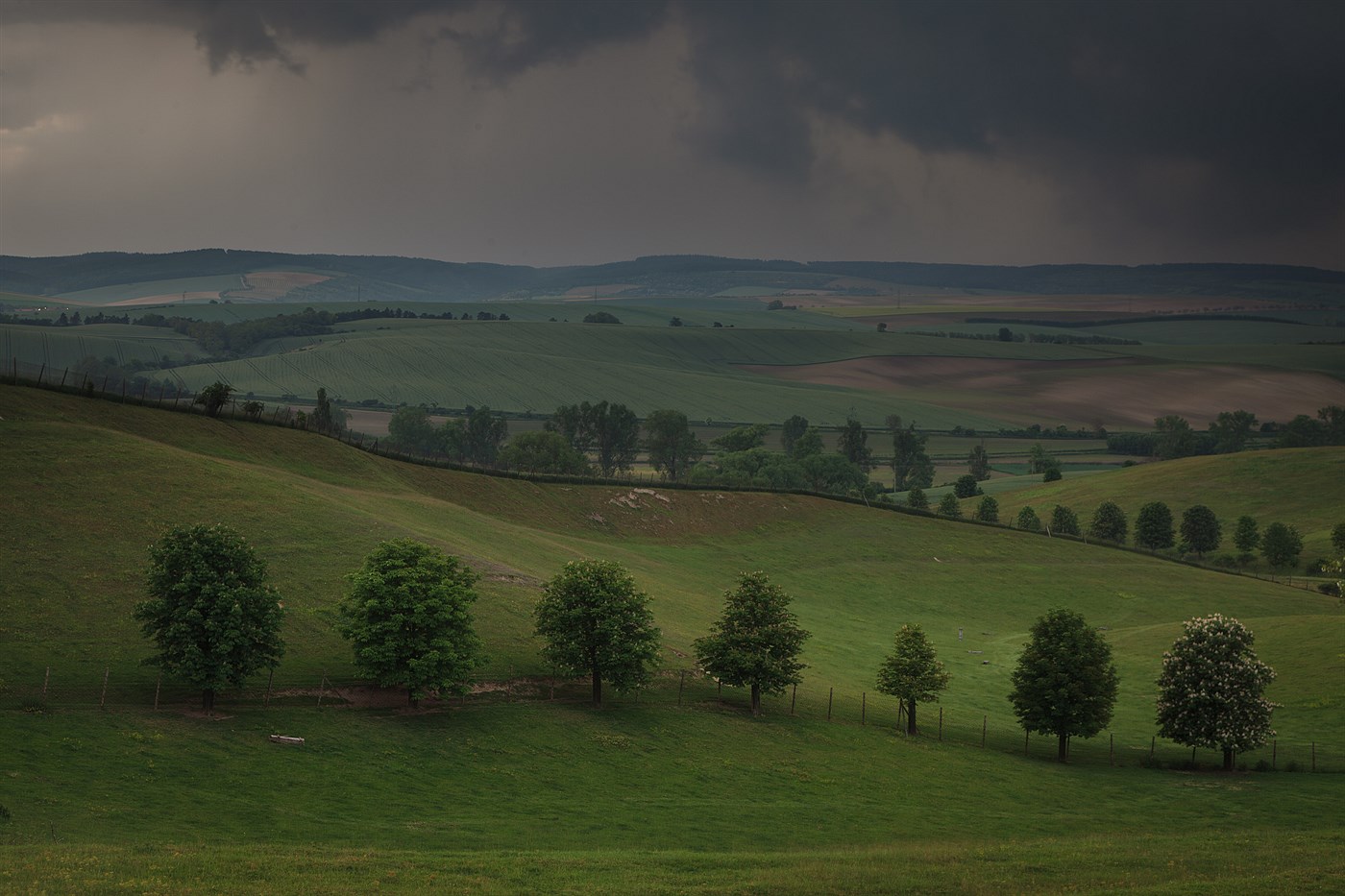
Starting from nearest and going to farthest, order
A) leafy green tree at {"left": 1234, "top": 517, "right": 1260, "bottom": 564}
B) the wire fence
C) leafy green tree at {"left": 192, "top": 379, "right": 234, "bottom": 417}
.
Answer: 1. the wire fence
2. leafy green tree at {"left": 192, "top": 379, "right": 234, "bottom": 417}
3. leafy green tree at {"left": 1234, "top": 517, "right": 1260, "bottom": 564}

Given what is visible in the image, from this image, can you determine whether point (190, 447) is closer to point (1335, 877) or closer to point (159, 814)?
point (159, 814)

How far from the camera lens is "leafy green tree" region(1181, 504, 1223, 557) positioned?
17512 cm

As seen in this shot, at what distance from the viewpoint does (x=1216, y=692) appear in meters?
73.2

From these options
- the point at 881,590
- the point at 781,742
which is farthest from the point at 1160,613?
the point at 781,742

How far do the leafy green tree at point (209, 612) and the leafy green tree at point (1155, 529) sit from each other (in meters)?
143

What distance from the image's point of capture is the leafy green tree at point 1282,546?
15775 cm

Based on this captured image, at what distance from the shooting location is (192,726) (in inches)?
2219

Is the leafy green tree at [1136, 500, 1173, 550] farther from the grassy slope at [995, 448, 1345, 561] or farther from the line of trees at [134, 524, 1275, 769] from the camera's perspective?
the line of trees at [134, 524, 1275, 769]

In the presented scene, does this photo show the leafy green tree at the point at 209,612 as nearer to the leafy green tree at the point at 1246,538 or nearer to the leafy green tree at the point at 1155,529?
the leafy green tree at the point at 1155,529

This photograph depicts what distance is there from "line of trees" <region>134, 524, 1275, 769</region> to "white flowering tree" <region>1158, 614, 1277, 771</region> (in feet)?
0.28

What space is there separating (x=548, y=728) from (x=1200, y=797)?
3592 cm

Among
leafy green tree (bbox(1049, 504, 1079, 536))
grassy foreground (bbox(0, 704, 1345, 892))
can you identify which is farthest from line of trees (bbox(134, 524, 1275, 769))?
A: leafy green tree (bbox(1049, 504, 1079, 536))

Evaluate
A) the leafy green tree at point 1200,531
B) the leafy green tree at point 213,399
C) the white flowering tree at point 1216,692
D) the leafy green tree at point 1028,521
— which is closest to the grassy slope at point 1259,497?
the leafy green tree at point 1200,531

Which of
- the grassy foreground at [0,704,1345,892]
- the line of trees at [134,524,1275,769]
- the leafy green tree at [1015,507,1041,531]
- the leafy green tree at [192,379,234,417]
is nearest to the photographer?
the grassy foreground at [0,704,1345,892]
